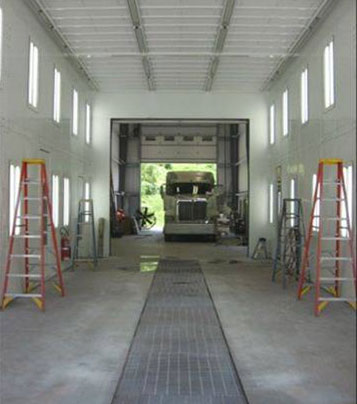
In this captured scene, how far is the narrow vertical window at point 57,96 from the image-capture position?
9.17 meters

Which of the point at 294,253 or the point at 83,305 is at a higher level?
the point at 294,253

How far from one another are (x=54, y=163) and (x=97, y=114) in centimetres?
416

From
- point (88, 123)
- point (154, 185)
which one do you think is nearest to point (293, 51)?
point (88, 123)

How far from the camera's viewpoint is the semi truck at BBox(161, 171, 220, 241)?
62.9 ft

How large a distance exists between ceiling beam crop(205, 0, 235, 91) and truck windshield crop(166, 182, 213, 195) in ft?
29.7

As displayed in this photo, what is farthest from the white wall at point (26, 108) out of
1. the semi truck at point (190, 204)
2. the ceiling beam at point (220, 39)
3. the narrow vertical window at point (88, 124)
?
the semi truck at point (190, 204)

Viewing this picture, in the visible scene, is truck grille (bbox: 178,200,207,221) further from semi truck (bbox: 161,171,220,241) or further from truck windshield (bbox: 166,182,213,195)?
truck windshield (bbox: 166,182,213,195)

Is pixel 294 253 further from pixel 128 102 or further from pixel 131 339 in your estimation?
pixel 128 102

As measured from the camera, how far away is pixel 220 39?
8.98 m

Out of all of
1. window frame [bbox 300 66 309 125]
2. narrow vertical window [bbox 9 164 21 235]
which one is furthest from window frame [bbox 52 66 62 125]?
window frame [bbox 300 66 309 125]

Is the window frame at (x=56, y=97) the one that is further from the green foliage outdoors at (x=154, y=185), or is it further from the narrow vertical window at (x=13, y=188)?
the green foliage outdoors at (x=154, y=185)

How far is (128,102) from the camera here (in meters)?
13.2

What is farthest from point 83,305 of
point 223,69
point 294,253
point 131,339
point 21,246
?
point 223,69

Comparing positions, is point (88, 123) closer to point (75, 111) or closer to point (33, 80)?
point (75, 111)
